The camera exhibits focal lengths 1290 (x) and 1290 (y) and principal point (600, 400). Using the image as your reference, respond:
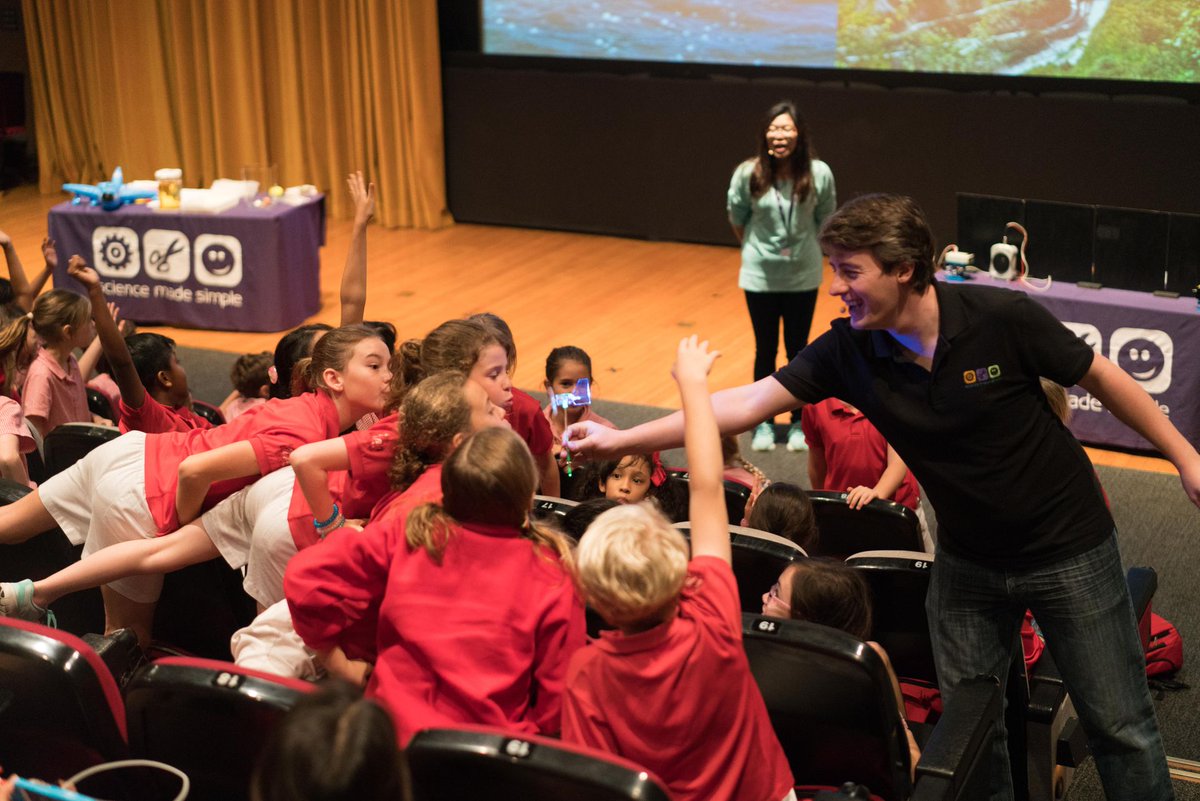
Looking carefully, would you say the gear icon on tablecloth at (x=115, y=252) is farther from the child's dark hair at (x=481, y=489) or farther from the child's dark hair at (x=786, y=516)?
the child's dark hair at (x=481, y=489)

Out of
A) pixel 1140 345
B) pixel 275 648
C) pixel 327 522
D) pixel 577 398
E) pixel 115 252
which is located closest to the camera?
pixel 275 648

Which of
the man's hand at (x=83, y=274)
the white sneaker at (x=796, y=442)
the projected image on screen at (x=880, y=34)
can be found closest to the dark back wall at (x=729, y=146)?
the projected image on screen at (x=880, y=34)

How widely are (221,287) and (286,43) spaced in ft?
10.5

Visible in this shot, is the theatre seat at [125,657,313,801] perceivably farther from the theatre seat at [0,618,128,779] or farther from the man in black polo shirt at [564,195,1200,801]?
the man in black polo shirt at [564,195,1200,801]

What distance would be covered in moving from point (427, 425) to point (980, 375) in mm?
1014

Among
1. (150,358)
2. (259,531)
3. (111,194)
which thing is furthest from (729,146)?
(259,531)

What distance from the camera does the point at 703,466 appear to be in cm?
206

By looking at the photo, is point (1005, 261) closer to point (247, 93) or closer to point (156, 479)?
point (156, 479)

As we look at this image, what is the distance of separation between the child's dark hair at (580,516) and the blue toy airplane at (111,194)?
516 centimetres

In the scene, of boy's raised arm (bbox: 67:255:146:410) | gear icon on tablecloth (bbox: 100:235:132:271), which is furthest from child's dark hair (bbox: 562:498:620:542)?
gear icon on tablecloth (bbox: 100:235:132:271)

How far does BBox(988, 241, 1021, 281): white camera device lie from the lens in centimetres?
552

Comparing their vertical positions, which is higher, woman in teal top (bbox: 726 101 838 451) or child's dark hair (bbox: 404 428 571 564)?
child's dark hair (bbox: 404 428 571 564)

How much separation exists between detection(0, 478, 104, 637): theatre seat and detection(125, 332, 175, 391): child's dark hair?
738 mm

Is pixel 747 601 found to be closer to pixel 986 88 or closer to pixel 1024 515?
pixel 1024 515
